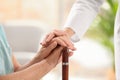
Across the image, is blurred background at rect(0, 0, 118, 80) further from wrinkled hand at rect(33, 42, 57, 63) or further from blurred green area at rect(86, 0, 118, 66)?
wrinkled hand at rect(33, 42, 57, 63)

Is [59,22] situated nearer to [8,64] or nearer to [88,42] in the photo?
[88,42]

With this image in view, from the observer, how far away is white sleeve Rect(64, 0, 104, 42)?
174 centimetres

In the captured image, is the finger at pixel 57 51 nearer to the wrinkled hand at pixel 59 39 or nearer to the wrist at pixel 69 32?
the wrinkled hand at pixel 59 39

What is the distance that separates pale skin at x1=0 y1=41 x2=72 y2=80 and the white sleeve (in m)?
0.22

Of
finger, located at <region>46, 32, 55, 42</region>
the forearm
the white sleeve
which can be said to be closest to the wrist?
the white sleeve

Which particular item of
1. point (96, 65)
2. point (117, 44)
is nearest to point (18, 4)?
point (96, 65)

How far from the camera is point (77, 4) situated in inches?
70.5

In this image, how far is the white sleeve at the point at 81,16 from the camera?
5.71 ft

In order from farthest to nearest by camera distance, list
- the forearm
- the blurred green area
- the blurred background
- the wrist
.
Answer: the blurred background, the blurred green area, the wrist, the forearm

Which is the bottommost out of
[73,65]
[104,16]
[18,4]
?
[73,65]

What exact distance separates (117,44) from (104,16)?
1.90 meters

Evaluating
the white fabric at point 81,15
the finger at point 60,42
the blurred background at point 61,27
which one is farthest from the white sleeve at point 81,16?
the blurred background at point 61,27

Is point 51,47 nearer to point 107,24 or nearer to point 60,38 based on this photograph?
point 60,38

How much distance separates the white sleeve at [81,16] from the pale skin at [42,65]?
22 centimetres
